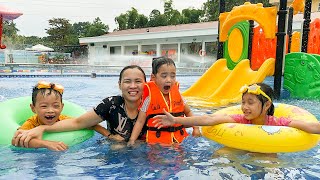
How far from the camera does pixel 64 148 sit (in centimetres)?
291

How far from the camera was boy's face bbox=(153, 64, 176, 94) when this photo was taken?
120 inches

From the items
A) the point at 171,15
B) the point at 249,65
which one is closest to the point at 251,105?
the point at 249,65

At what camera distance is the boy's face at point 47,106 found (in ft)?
9.46

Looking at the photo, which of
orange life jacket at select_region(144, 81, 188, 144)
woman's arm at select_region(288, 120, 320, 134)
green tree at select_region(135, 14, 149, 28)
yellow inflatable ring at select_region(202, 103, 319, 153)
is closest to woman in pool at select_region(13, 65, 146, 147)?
orange life jacket at select_region(144, 81, 188, 144)

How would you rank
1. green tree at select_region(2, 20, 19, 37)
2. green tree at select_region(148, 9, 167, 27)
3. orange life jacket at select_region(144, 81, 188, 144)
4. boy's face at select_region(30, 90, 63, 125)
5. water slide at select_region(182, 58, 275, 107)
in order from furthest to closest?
green tree at select_region(2, 20, 19, 37)
green tree at select_region(148, 9, 167, 27)
water slide at select_region(182, 58, 275, 107)
orange life jacket at select_region(144, 81, 188, 144)
boy's face at select_region(30, 90, 63, 125)

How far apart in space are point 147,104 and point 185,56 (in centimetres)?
2000

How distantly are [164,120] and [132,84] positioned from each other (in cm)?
41

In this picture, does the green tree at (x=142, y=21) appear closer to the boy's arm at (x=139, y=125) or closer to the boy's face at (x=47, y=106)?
the boy's arm at (x=139, y=125)

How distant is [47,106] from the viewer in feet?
9.57

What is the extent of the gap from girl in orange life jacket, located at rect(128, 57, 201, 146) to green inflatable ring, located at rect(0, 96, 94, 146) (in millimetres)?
442

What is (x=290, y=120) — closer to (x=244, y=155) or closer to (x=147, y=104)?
(x=244, y=155)

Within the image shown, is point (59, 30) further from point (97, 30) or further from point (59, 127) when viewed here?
point (59, 127)

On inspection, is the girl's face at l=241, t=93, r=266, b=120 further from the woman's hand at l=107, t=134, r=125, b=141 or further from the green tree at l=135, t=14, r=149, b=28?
the green tree at l=135, t=14, r=149, b=28

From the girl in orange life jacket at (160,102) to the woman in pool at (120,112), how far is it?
0.30 ft
